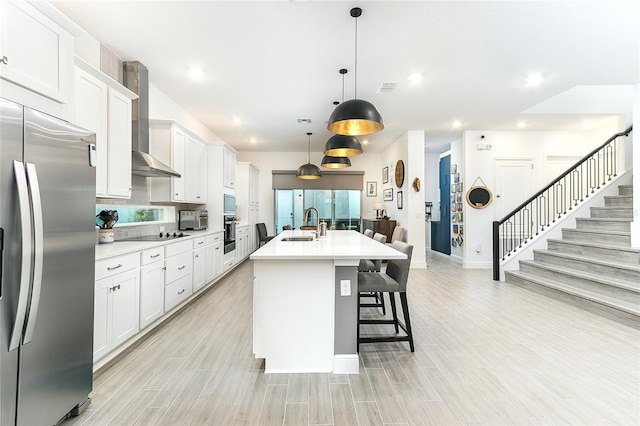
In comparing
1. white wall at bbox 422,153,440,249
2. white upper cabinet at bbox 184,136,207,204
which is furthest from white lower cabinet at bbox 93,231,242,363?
white wall at bbox 422,153,440,249

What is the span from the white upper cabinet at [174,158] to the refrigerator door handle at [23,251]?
2.81 m

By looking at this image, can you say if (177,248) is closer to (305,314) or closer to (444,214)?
(305,314)

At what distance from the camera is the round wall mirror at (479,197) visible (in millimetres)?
6316

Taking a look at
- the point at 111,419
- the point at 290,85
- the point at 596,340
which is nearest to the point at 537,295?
the point at 596,340

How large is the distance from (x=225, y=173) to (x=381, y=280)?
3.87 metres

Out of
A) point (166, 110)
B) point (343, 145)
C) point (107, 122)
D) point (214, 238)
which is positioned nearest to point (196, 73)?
point (166, 110)

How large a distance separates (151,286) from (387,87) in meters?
3.77

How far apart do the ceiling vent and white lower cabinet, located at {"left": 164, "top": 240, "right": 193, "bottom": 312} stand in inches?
131

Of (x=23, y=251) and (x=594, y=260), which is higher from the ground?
(x=23, y=251)

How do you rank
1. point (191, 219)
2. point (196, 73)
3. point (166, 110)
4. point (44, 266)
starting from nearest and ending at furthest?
1. point (44, 266)
2. point (196, 73)
3. point (166, 110)
4. point (191, 219)

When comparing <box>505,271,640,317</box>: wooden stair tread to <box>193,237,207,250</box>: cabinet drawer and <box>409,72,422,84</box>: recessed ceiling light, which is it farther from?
<box>193,237,207,250</box>: cabinet drawer

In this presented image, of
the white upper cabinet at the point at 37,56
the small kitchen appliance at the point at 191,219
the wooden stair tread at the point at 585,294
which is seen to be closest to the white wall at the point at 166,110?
the small kitchen appliance at the point at 191,219

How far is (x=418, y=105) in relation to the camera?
15.7 ft

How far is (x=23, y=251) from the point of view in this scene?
134 centimetres
